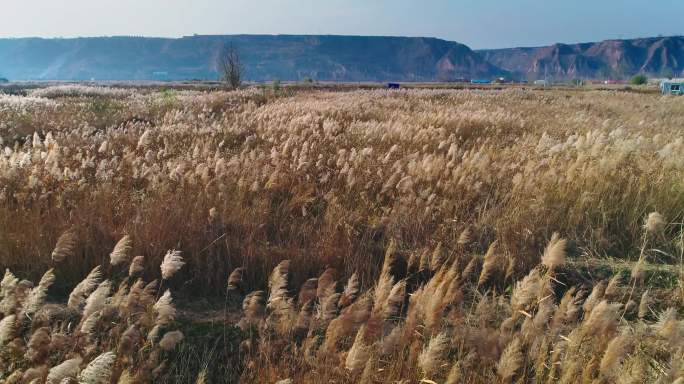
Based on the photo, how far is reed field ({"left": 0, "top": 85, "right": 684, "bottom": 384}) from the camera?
1.85 metres

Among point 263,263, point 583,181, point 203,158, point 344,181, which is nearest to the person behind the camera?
point 263,263

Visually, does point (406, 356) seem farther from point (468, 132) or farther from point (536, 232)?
point (468, 132)

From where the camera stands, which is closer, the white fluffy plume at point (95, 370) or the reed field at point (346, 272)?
the white fluffy plume at point (95, 370)

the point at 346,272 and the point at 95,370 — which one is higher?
the point at 95,370

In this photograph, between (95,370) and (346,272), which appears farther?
(346,272)

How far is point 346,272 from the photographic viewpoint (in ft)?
9.74

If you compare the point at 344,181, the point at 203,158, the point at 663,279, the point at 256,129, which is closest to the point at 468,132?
the point at 256,129

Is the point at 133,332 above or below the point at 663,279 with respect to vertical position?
above

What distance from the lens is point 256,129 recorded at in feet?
27.3

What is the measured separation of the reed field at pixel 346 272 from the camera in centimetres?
185

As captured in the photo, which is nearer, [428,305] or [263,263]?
[428,305]

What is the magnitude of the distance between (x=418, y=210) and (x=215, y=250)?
172cm

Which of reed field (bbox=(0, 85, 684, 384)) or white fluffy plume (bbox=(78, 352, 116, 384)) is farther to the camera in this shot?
reed field (bbox=(0, 85, 684, 384))

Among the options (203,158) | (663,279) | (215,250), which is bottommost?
(663,279)
